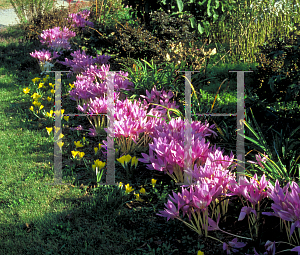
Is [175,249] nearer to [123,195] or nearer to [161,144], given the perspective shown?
[123,195]

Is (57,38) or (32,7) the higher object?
(32,7)

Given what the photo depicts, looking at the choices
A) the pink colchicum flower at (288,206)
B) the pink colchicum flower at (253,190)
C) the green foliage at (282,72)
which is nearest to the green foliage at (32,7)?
the green foliage at (282,72)

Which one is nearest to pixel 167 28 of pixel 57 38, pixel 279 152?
pixel 57 38

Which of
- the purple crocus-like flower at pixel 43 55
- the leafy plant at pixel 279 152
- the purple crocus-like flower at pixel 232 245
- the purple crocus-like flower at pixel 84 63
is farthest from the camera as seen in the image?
the purple crocus-like flower at pixel 43 55

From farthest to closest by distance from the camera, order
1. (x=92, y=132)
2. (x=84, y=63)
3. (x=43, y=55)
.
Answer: (x=43, y=55) < (x=84, y=63) < (x=92, y=132)

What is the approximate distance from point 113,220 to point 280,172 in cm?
155

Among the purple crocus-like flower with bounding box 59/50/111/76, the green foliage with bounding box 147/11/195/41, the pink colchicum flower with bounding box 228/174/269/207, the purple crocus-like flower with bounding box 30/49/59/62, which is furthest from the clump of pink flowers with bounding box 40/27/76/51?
the pink colchicum flower with bounding box 228/174/269/207

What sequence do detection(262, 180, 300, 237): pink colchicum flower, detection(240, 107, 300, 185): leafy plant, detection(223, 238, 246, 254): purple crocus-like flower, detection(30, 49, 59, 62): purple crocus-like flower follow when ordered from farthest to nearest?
detection(30, 49, 59, 62): purple crocus-like flower
detection(240, 107, 300, 185): leafy plant
detection(223, 238, 246, 254): purple crocus-like flower
detection(262, 180, 300, 237): pink colchicum flower

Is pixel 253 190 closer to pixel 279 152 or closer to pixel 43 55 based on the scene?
pixel 279 152

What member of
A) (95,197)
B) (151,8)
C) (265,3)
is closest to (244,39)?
(265,3)

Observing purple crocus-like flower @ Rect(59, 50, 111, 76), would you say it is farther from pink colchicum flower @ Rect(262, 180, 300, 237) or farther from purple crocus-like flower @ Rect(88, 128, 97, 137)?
pink colchicum flower @ Rect(262, 180, 300, 237)

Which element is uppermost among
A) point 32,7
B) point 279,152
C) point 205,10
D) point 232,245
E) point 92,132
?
point 32,7

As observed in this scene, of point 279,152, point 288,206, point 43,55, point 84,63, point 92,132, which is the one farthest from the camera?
point 43,55

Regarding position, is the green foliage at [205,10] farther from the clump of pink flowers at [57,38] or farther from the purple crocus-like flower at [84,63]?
the clump of pink flowers at [57,38]
